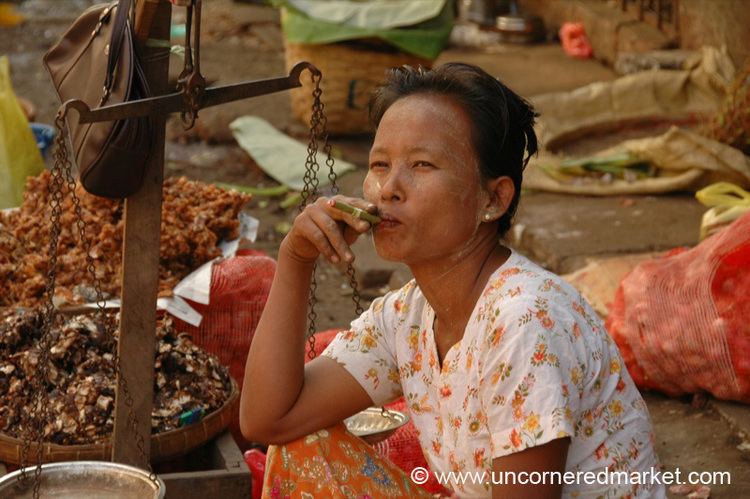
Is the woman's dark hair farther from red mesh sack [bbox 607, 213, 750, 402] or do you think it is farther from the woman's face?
red mesh sack [bbox 607, 213, 750, 402]

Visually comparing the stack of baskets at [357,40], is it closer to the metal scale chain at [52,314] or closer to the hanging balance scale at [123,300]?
the hanging balance scale at [123,300]

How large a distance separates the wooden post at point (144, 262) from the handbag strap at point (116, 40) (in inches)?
1.5

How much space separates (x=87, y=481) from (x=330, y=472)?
559 millimetres

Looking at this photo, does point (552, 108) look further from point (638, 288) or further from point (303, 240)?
point (303, 240)

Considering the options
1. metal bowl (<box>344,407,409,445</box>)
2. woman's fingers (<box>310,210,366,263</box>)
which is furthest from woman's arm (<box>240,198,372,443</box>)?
metal bowl (<box>344,407,409,445</box>)

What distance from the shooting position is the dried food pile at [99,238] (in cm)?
369

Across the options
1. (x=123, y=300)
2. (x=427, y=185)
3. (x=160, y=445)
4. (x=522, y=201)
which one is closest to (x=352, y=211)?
(x=427, y=185)

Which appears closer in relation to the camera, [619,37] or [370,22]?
[370,22]

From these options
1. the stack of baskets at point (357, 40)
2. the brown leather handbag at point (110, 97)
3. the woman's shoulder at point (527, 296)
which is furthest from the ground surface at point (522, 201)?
the woman's shoulder at point (527, 296)

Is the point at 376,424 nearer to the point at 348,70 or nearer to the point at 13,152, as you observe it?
the point at 13,152

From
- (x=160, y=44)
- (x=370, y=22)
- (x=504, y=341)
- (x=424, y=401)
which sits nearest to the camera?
(x=504, y=341)

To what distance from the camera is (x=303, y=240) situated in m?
2.42

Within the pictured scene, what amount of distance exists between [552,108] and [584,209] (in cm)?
126

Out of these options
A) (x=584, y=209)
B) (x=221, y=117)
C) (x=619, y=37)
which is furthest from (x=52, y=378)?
(x=619, y=37)
